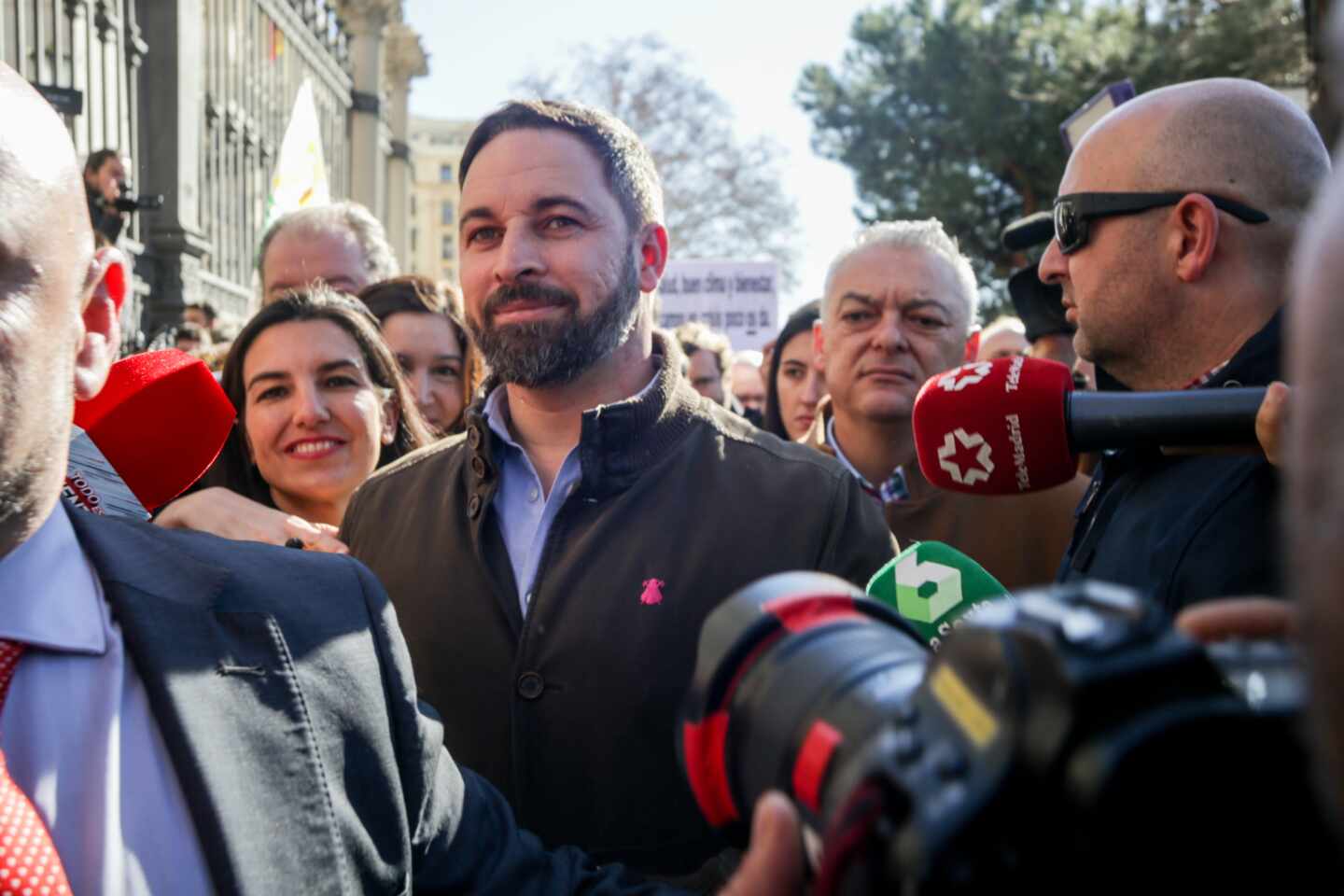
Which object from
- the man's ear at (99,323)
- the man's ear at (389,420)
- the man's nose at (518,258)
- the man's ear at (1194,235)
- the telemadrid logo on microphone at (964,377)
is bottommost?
the man's ear at (389,420)

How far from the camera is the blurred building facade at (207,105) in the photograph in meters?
15.9

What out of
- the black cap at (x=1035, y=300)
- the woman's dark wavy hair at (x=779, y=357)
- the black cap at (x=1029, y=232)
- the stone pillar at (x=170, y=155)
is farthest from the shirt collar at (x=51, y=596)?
the stone pillar at (x=170, y=155)

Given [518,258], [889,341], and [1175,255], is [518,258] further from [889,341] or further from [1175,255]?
[889,341]

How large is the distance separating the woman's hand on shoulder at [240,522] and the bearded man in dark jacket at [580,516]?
127 mm

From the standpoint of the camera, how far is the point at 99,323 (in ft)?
5.64

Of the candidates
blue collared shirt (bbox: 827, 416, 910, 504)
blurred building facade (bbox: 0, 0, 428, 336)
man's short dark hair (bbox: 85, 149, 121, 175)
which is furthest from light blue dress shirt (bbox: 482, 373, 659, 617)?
man's short dark hair (bbox: 85, 149, 121, 175)

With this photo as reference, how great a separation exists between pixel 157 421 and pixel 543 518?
80cm

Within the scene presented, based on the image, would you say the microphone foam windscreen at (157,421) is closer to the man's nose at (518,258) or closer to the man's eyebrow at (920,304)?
the man's nose at (518,258)

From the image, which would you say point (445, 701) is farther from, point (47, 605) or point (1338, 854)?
point (1338, 854)

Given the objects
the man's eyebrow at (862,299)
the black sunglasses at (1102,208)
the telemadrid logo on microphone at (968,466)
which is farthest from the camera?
the man's eyebrow at (862,299)

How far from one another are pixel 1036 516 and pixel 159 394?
92.5 inches

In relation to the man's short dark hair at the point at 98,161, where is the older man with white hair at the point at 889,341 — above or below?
below

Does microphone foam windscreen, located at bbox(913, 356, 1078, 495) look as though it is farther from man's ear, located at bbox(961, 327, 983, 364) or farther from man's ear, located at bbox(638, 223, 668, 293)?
man's ear, located at bbox(961, 327, 983, 364)

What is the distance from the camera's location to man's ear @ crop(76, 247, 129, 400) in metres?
1.67
